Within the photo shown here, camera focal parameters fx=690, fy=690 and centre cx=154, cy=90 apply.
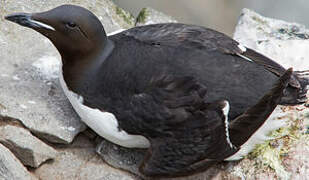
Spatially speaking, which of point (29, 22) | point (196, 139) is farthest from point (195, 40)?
point (29, 22)

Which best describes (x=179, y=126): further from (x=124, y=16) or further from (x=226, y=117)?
(x=124, y=16)

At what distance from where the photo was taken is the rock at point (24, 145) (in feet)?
15.5

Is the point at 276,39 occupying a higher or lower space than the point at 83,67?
lower

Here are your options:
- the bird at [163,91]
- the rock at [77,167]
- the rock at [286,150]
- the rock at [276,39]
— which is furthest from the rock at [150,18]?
the rock at [77,167]

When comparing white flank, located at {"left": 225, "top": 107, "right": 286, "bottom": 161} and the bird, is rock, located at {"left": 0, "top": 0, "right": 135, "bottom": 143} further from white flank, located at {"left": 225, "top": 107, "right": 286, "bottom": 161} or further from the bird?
white flank, located at {"left": 225, "top": 107, "right": 286, "bottom": 161}

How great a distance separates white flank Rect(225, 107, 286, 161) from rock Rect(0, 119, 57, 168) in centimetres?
130

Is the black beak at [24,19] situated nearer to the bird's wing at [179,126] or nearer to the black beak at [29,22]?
the black beak at [29,22]

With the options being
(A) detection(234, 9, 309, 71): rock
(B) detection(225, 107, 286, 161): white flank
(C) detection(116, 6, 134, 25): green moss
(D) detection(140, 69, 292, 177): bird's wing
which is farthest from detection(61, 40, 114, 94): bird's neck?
(A) detection(234, 9, 309, 71): rock

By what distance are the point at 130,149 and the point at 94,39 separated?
0.87m

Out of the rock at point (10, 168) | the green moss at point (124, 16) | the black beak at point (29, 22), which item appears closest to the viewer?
the rock at point (10, 168)

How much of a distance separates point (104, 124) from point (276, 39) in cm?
214

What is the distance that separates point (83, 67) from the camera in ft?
15.7

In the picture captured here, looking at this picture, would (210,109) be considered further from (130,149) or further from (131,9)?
(131,9)

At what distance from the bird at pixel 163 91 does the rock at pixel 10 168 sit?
57cm
